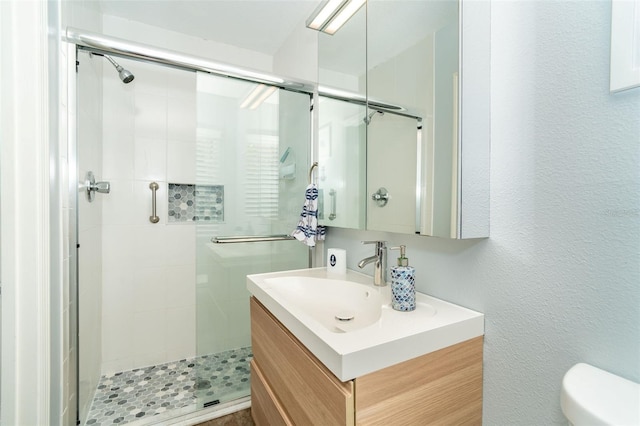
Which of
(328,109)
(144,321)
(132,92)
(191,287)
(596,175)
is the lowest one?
(144,321)

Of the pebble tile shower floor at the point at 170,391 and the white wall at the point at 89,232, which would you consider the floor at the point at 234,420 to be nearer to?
the pebble tile shower floor at the point at 170,391

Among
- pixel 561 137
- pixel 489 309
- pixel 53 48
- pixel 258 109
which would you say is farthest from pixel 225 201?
pixel 561 137

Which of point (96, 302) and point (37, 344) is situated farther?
point (96, 302)

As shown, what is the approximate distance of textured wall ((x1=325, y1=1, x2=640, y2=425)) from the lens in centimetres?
55

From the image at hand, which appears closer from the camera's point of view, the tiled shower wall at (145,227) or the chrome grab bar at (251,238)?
the chrome grab bar at (251,238)

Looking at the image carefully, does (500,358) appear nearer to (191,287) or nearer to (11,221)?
(11,221)

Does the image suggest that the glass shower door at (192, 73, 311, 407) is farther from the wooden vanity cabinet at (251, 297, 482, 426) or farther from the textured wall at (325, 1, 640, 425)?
the textured wall at (325, 1, 640, 425)

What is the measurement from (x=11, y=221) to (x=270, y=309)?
2.73 feet

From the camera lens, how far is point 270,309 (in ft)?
3.10

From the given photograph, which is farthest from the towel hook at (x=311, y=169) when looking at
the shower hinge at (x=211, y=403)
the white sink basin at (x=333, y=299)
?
the shower hinge at (x=211, y=403)

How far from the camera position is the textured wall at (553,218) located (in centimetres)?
55

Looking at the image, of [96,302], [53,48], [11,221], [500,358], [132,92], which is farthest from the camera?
[132,92]

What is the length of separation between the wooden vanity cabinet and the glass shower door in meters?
0.70

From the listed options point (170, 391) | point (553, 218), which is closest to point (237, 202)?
point (170, 391)
